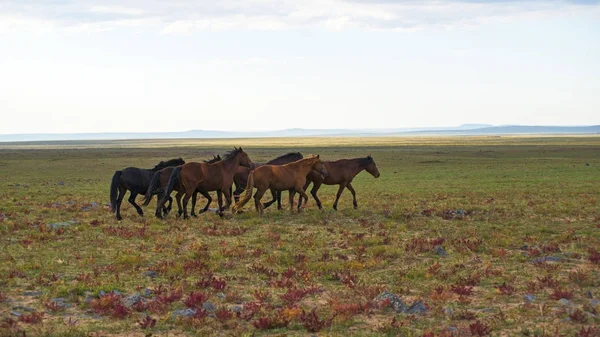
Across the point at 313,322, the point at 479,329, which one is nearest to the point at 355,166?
the point at 313,322

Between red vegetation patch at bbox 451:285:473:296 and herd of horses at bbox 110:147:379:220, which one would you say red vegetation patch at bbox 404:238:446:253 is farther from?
herd of horses at bbox 110:147:379:220

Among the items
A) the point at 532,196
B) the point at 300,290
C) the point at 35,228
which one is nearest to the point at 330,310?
the point at 300,290

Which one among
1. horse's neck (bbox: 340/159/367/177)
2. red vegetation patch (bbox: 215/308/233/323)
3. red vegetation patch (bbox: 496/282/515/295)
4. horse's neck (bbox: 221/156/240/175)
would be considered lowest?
red vegetation patch (bbox: 496/282/515/295)

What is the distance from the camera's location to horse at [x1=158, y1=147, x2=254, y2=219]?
18.8 metres

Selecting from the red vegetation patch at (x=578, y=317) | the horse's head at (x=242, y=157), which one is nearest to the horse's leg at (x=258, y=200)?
the horse's head at (x=242, y=157)

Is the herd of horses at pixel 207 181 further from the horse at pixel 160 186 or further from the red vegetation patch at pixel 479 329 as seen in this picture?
the red vegetation patch at pixel 479 329

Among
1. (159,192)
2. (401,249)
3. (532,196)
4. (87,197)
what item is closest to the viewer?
(401,249)

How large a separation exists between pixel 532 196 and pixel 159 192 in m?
15.6

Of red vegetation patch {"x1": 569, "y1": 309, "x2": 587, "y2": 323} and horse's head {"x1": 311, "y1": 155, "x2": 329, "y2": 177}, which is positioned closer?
red vegetation patch {"x1": 569, "y1": 309, "x2": 587, "y2": 323}

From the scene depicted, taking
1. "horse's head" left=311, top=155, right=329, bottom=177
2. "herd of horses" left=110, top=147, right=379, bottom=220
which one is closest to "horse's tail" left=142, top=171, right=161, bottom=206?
"herd of horses" left=110, top=147, right=379, bottom=220

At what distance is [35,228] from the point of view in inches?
657

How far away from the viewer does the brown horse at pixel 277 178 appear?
1941 cm

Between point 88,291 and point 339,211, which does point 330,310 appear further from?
point 339,211

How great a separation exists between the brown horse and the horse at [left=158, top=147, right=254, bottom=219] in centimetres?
70
